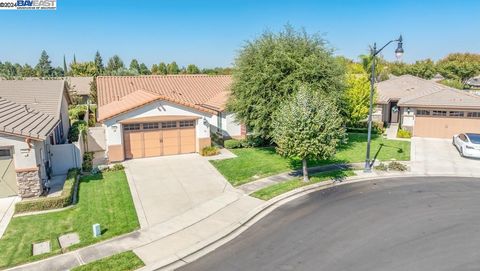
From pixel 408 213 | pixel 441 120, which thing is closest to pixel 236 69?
pixel 408 213

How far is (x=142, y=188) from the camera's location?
17.4 meters

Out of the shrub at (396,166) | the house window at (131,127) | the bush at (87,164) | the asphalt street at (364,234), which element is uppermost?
the house window at (131,127)

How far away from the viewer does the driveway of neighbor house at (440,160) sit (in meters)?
20.6

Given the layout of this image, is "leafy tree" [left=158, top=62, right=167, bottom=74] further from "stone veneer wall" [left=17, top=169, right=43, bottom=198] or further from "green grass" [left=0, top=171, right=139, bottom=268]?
"stone veneer wall" [left=17, top=169, right=43, bottom=198]

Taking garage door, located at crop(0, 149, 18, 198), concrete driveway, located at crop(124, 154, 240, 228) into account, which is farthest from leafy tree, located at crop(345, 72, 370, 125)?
garage door, located at crop(0, 149, 18, 198)

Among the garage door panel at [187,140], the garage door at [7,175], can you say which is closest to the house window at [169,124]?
the garage door panel at [187,140]

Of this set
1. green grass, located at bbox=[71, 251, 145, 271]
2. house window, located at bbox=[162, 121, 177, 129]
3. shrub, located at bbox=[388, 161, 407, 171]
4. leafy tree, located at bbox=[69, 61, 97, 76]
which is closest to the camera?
green grass, located at bbox=[71, 251, 145, 271]

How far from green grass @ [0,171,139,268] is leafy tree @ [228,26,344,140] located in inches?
389

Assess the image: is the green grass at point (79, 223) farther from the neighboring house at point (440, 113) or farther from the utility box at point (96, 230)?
the neighboring house at point (440, 113)

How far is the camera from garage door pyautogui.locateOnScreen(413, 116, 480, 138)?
2798cm

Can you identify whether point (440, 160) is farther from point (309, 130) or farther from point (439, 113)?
point (309, 130)

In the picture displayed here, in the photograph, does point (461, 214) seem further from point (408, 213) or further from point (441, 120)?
point (441, 120)

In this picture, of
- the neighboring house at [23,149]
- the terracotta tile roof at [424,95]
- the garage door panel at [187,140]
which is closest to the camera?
the neighboring house at [23,149]

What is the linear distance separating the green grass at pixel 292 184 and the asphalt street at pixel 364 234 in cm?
114
